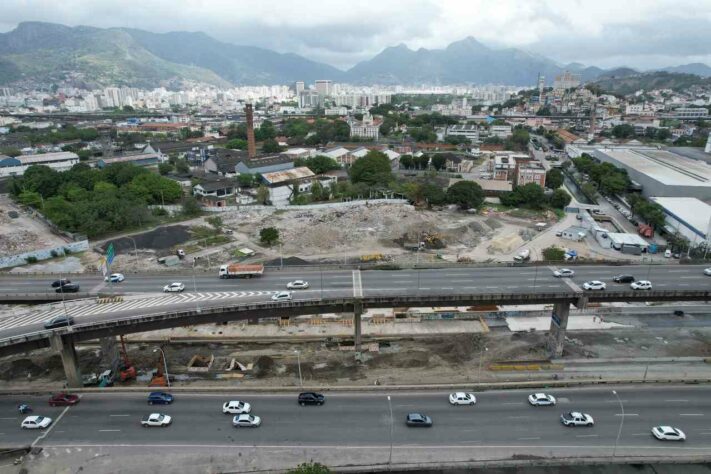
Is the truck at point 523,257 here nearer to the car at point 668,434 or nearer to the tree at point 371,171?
the car at point 668,434

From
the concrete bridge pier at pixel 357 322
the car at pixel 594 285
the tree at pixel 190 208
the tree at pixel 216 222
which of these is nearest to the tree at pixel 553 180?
the car at pixel 594 285

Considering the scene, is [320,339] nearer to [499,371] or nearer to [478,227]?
[499,371]

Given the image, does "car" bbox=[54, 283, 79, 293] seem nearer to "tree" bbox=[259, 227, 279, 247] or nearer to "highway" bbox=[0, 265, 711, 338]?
"highway" bbox=[0, 265, 711, 338]

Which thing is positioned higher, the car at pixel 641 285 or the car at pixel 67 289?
the car at pixel 641 285

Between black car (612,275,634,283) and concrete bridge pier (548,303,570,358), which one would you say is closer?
concrete bridge pier (548,303,570,358)

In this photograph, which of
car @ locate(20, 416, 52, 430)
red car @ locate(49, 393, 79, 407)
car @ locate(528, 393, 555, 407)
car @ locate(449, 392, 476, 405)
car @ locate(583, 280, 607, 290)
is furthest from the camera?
car @ locate(583, 280, 607, 290)

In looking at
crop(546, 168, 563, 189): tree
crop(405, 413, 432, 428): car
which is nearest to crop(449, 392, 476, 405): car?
crop(405, 413, 432, 428): car

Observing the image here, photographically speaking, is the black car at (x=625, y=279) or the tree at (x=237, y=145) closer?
the black car at (x=625, y=279)
